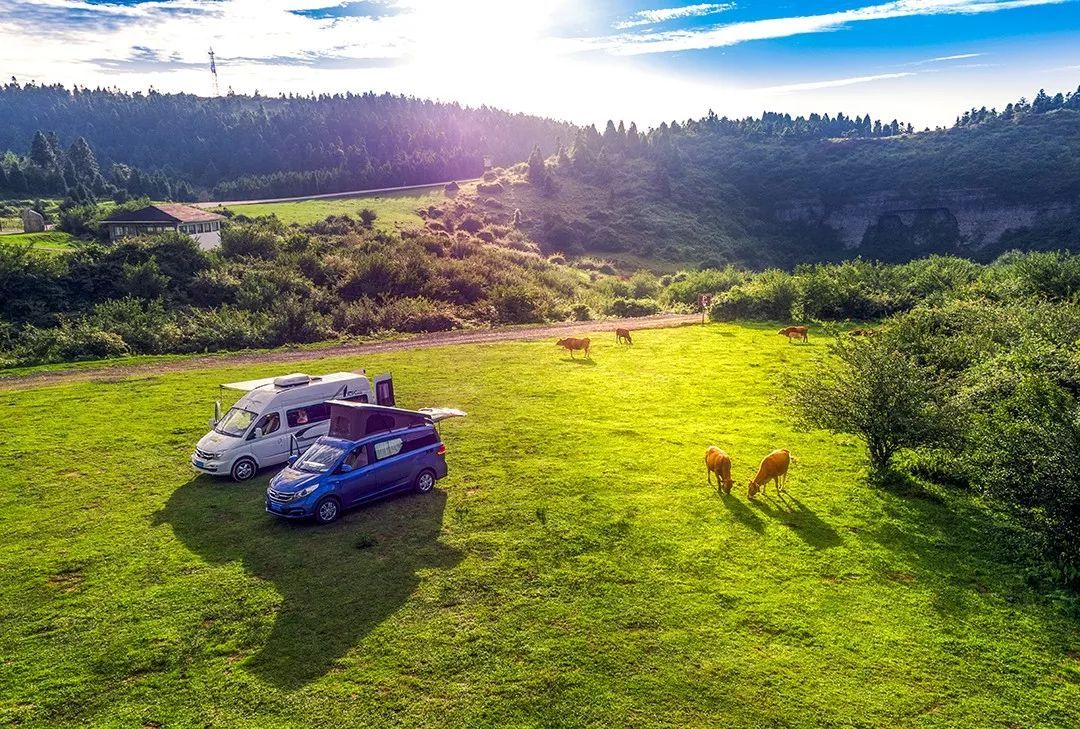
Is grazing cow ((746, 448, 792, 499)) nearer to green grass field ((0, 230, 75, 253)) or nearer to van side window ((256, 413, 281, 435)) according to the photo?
van side window ((256, 413, 281, 435))

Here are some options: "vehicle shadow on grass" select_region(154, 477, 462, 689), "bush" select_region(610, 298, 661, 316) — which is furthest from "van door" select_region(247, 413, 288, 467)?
"bush" select_region(610, 298, 661, 316)

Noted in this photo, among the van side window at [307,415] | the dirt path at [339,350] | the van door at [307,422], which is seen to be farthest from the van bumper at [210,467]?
the dirt path at [339,350]

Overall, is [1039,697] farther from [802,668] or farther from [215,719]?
[215,719]

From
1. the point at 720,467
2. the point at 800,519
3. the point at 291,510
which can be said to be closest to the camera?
the point at 291,510

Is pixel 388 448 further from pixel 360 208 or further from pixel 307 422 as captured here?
pixel 360 208

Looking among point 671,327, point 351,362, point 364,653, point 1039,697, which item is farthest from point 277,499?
point 671,327

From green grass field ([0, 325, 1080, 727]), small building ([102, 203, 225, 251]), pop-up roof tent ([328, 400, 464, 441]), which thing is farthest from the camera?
small building ([102, 203, 225, 251])

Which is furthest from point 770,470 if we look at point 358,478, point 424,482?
point 358,478
